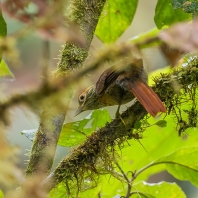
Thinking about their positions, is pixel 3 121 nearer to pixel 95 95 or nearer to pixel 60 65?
pixel 60 65

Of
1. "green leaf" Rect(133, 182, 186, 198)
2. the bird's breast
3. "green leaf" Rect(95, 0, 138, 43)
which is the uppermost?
"green leaf" Rect(95, 0, 138, 43)

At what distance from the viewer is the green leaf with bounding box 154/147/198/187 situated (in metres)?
1.94

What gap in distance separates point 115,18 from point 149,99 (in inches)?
30.3

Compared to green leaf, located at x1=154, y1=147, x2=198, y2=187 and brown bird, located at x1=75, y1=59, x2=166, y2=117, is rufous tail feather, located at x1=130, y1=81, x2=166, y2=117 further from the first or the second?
green leaf, located at x1=154, y1=147, x2=198, y2=187

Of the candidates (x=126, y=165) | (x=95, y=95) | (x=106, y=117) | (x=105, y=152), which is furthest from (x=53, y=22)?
(x=95, y=95)

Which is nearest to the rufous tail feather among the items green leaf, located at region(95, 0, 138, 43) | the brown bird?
the brown bird

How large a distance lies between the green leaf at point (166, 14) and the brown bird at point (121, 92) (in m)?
0.33

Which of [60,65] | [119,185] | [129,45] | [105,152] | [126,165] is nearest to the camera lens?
[129,45]

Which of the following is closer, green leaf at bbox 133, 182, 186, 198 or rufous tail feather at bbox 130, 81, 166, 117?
rufous tail feather at bbox 130, 81, 166, 117

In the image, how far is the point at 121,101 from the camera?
2.46m

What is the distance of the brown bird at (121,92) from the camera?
67.5 inches

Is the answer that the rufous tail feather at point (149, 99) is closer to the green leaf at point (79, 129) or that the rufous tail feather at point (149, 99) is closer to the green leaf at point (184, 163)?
the green leaf at point (79, 129)

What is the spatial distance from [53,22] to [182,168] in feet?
5.54

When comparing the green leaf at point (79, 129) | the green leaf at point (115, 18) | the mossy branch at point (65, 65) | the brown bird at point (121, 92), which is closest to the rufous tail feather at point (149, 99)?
the brown bird at point (121, 92)
